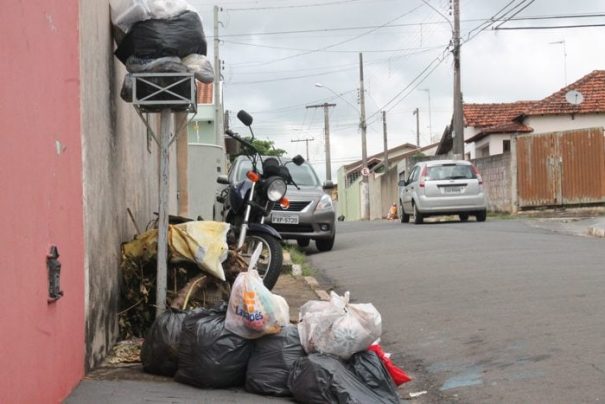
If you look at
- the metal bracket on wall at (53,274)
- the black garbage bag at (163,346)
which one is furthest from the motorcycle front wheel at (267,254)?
the metal bracket on wall at (53,274)

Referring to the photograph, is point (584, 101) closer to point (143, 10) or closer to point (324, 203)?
point (324, 203)

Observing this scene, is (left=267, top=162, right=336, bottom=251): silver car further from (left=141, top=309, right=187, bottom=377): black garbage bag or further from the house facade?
the house facade

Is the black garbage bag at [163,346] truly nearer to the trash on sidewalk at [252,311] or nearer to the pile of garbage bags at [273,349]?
the pile of garbage bags at [273,349]

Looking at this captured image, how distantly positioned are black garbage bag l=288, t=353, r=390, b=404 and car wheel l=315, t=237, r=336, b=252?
8.09m

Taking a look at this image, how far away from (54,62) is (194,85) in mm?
1582

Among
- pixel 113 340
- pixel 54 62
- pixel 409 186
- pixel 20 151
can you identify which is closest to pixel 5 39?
pixel 20 151

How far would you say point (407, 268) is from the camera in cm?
970

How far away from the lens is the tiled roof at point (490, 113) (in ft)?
114

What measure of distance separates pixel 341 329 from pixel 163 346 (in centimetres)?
122

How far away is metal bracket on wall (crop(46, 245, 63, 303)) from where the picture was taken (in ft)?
12.3

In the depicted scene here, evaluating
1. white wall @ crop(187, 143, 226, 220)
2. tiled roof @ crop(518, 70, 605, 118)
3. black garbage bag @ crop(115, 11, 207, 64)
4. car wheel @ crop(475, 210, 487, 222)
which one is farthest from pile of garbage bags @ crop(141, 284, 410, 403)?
tiled roof @ crop(518, 70, 605, 118)

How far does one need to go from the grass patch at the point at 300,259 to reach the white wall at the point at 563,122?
60.2 feet

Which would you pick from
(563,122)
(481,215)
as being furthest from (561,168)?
(563,122)

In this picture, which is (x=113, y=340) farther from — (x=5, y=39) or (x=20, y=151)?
(x=5, y=39)
